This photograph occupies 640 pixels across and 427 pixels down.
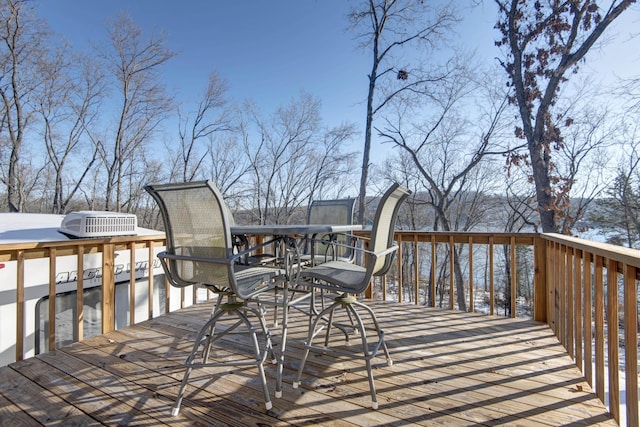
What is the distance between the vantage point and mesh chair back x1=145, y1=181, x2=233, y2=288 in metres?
1.40

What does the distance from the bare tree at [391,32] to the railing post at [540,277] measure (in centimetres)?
456

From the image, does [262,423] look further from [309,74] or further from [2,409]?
[309,74]

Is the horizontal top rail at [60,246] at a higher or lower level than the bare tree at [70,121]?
lower

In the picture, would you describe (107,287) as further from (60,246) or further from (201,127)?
(201,127)

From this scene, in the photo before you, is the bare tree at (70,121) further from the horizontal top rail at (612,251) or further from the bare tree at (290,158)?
the horizontal top rail at (612,251)

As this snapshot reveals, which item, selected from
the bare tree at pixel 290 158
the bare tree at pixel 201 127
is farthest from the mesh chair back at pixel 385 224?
the bare tree at pixel 201 127

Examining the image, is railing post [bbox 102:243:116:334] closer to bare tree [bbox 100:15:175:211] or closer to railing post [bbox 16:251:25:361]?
railing post [bbox 16:251:25:361]

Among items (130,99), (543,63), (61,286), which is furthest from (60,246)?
(130,99)

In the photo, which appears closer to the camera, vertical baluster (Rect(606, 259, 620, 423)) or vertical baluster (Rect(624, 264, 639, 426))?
vertical baluster (Rect(624, 264, 639, 426))

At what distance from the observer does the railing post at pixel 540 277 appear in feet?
9.00

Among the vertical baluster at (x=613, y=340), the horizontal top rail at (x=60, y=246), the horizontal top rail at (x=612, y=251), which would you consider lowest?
the vertical baluster at (x=613, y=340)

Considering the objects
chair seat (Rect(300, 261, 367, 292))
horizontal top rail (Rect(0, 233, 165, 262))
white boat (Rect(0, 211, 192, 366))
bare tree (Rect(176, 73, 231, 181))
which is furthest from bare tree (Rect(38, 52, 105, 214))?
chair seat (Rect(300, 261, 367, 292))

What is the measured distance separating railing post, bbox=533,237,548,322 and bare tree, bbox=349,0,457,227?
180 inches

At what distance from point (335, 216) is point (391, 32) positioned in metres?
6.08
